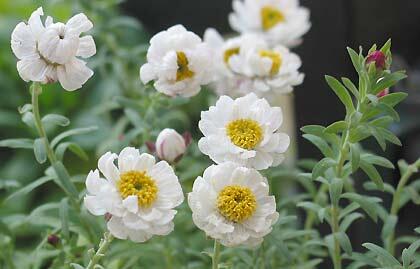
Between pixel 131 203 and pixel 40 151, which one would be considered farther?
pixel 40 151

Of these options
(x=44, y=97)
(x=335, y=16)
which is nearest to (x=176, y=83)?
(x=335, y=16)

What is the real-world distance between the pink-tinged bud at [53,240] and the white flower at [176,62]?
0.15 m

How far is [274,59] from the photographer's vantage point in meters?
0.75

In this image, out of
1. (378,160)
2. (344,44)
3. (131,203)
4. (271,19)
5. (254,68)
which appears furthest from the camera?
(344,44)

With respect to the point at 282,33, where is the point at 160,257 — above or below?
below

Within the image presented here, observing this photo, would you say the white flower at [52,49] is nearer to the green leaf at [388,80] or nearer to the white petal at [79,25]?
the white petal at [79,25]

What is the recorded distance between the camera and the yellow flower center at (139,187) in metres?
0.54

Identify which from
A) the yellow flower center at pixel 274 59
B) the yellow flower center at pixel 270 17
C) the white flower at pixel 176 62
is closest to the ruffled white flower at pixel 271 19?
the yellow flower center at pixel 270 17

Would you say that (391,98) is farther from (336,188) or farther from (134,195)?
(134,195)

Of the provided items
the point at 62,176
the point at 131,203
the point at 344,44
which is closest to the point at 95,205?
the point at 131,203

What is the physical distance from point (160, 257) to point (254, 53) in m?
0.22

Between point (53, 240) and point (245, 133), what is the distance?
8.1 inches

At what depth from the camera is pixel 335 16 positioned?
114cm

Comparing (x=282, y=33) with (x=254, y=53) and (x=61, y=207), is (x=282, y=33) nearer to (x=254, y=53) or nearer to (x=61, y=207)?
(x=254, y=53)
